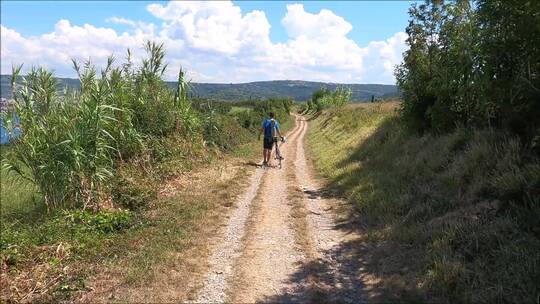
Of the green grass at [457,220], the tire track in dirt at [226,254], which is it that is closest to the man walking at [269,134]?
the green grass at [457,220]

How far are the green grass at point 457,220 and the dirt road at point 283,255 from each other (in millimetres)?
520

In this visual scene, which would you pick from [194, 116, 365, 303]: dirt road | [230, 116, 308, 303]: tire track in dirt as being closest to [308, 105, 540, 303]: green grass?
[194, 116, 365, 303]: dirt road

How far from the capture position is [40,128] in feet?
34.2

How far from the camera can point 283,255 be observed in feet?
→ 23.2

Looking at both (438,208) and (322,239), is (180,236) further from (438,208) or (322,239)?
(438,208)

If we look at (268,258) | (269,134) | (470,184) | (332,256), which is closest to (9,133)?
(268,258)

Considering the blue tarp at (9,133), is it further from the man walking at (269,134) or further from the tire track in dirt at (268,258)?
the man walking at (269,134)

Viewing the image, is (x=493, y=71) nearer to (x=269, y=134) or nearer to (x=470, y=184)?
(x=470, y=184)

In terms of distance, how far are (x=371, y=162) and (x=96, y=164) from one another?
8536mm

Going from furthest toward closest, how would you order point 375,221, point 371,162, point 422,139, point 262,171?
point 262,171 → point 371,162 → point 422,139 → point 375,221

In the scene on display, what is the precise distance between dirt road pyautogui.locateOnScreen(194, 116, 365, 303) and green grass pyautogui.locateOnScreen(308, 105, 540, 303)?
0.52m

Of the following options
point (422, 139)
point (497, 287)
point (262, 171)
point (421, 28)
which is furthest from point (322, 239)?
point (421, 28)

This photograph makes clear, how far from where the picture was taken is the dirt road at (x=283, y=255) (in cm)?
575

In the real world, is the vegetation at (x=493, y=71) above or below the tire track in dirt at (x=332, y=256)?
above
